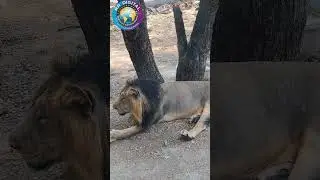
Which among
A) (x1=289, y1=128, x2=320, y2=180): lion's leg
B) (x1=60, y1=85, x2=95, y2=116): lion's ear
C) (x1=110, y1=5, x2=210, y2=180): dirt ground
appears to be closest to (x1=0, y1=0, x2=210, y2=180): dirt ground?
(x1=110, y1=5, x2=210, y2=180): dirt ground

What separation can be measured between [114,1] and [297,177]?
1.27 metres

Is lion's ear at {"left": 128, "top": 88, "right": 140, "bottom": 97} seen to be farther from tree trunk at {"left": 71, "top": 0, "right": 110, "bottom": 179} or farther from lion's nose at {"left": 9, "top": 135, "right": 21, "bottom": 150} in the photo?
lion's nose at {"left": 9, "top": 135, "right": 21, "bottom": 150}

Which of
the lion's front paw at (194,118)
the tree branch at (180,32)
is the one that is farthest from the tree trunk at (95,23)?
the lion's front paw at (194,118)

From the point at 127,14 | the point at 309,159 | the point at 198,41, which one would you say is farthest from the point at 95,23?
the point at 309,159

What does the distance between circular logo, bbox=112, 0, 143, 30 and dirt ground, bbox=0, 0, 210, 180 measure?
0.16 feet

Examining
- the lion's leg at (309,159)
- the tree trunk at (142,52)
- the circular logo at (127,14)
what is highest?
the circular logo at (127,14)

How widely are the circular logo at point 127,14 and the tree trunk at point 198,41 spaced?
19 centimetres

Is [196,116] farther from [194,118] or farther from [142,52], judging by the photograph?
[142,52]

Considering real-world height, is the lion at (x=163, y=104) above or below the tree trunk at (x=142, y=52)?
below

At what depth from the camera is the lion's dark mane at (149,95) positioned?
326 cm

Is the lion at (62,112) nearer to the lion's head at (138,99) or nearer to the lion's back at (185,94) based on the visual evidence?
the lion's head at (138,99)

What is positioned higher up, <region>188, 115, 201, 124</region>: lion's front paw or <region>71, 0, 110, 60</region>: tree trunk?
<region>71, 0, 110, 60</region>: tree trunk

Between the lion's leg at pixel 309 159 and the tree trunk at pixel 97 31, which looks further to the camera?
the lion's leg at pixel 309 159

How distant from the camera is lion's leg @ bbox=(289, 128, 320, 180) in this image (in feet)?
10.8
